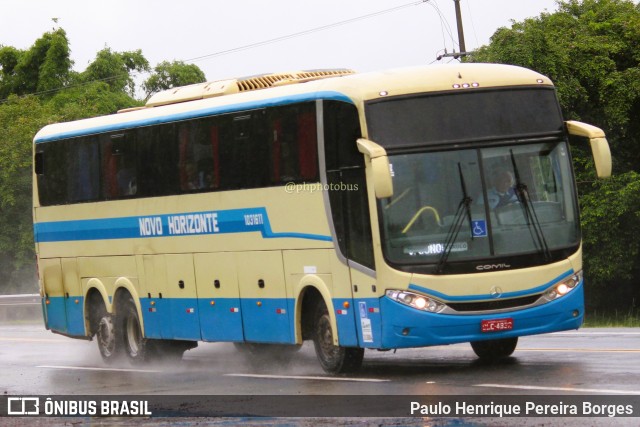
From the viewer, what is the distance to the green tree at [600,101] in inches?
1449

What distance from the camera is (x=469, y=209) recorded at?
14594mm

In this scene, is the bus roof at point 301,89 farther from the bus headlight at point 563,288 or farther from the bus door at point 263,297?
the bus headlight at point 563,288

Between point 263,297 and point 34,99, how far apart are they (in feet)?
170

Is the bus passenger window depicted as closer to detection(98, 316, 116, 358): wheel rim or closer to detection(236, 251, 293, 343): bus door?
detection(236, 251, 293, 343): bus door

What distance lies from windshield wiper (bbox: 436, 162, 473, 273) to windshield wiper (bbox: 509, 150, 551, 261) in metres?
0.58

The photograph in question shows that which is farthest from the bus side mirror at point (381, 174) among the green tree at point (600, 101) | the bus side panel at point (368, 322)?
the green tree at point (600, 101)

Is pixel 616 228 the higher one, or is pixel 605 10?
pixel 605 10

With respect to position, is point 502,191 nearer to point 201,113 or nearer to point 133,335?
point 201,113

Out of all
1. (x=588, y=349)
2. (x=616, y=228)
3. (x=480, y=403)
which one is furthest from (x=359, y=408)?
(x=616, y=228)

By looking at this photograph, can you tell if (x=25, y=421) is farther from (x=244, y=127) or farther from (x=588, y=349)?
(x=588, y=349)

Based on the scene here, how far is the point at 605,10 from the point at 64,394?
30201 millimetres

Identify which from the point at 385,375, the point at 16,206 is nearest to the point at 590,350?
the point at 385,375

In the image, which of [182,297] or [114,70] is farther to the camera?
[114,70]

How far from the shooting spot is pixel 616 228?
36.8 metres
